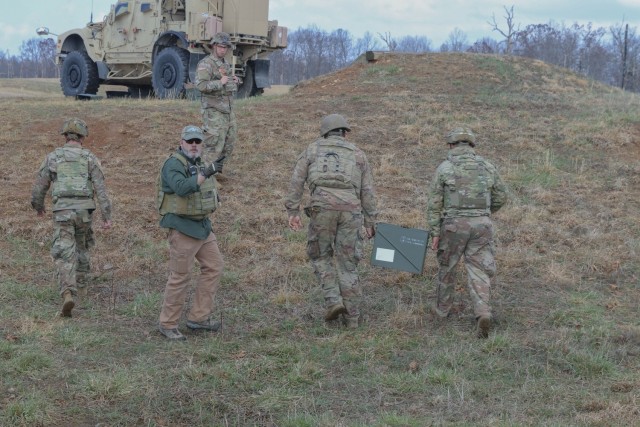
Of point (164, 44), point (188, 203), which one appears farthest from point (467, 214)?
point (164, 44)

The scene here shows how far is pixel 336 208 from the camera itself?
5844 millimetres

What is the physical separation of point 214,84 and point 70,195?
9.65 ft

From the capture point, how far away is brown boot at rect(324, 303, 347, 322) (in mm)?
5930

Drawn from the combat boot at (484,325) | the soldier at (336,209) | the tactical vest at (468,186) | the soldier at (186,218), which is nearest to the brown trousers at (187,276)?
Result: the soldier at (186,218)

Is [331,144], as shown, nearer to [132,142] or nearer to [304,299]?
[304,299]

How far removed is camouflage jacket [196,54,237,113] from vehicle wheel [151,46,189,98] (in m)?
7.19

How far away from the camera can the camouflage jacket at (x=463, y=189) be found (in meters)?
5.95

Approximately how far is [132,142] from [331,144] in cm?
638

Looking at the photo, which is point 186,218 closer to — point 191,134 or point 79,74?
point 191,134

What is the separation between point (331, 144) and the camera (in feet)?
19.5

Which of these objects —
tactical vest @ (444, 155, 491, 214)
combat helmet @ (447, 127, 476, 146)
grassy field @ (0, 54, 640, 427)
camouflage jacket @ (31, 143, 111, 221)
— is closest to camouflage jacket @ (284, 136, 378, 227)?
tactical vest @ (444, 155, 491, 214)

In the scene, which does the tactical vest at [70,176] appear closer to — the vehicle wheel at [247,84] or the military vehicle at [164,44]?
the military vehicle at [164,44]

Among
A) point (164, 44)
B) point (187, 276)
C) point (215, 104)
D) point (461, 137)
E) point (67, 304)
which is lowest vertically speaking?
point (67, 304)

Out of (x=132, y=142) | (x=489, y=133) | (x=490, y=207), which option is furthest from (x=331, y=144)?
(x=489, y=133)
